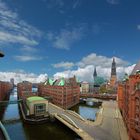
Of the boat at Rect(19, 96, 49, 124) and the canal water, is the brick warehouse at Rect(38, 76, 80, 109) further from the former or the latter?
the canal water

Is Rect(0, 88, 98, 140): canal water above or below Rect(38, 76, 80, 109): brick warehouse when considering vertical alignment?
below

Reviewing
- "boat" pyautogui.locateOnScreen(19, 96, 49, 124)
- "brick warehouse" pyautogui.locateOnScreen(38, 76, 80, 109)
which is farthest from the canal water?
"brick warehouse" pyautogui.locateOnScreen(38, 76, 80, 109)

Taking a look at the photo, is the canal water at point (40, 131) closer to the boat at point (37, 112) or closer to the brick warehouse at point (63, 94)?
the boat at point (37, 112)

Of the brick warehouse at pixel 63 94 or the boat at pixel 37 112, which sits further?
the brick warehouse at pixel 63 94

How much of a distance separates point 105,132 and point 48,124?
25446 millimetres

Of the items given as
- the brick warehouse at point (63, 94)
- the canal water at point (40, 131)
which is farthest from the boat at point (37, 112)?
the brick warehouse at point (63, 94)

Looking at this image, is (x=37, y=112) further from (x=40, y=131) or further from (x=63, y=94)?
(x=63, y=94)

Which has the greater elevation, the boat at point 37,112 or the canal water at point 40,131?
the boat at point 37,112

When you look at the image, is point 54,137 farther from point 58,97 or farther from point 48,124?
point 58,97

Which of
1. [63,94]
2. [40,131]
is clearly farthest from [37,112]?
[63,94]

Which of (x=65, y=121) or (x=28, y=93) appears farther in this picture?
(x=28, y=93)

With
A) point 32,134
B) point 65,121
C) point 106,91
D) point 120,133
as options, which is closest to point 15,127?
point 32,134

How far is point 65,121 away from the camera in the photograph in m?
57.6

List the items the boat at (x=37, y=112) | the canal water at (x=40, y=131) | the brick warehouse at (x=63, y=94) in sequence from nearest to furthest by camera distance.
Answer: the canal water at (x=40, y=131), the boat at (x=37, y=112), the brick warehouse at (x=63, y=94)
